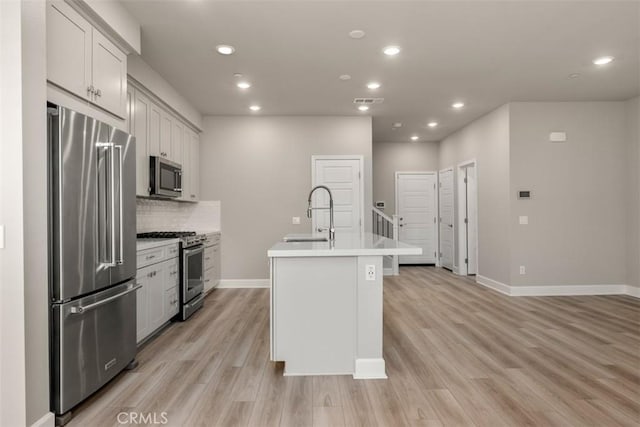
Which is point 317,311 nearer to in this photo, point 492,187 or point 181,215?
point 181,215

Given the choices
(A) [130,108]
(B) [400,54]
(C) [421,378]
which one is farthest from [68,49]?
(C) [421,378]

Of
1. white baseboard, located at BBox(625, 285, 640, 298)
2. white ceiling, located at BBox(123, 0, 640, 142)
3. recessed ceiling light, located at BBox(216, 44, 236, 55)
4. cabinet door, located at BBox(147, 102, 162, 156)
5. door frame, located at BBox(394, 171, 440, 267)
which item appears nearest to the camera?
white ceiling, located at BBox(123, 0, 640, 142)

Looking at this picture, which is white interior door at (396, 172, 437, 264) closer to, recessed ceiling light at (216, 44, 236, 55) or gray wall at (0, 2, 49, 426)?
recessed ceiling light at (216, 44, 236, 55)

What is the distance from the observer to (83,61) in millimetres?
2465

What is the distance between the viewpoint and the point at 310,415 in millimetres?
2152

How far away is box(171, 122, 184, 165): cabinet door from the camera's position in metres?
4.86

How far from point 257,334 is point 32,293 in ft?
6.97

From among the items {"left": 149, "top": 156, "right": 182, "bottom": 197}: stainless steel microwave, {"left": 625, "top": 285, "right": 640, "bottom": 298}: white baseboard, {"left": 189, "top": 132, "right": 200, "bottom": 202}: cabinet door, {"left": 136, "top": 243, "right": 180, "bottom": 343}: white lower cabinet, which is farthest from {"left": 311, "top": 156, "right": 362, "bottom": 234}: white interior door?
{"left": 625, "top": 285, "right": 640, "bottom": 298}: white baseboard

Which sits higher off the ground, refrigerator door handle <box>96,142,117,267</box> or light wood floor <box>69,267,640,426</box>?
refrigerator door handle <box>96,142,117,267</box>

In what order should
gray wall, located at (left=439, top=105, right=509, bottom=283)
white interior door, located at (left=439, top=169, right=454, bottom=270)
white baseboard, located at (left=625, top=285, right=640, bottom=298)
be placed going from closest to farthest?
white baseboard, located at (left=625, top=285, right=640, bottom=298), gray wall, located at (left=439, top=105, right=509, bottom=283), white interior door, located at (left=439, top=169, right=454, bottom=270)

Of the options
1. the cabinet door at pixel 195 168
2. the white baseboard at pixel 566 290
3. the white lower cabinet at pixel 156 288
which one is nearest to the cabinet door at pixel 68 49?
the white lower cabinet at pixel 156 288

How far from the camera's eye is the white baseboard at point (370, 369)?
8.63ft

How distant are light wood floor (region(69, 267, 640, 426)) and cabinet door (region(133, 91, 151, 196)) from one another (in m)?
1.57

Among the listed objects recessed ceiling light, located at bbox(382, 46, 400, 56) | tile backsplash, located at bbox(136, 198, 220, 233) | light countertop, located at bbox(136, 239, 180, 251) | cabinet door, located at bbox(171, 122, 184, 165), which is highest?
recessed ceiling light, located at bbox(382, 46, 400, 56)
